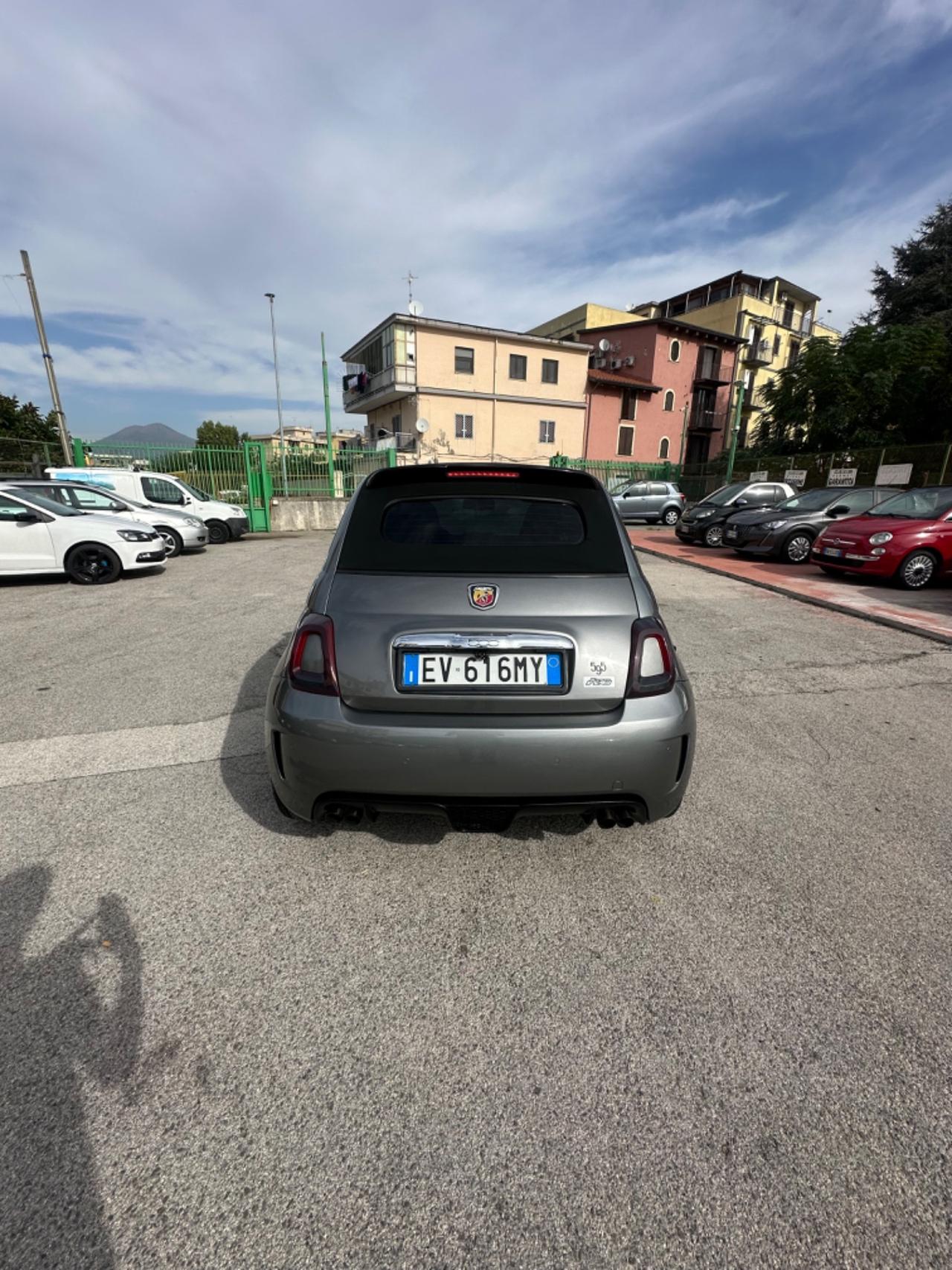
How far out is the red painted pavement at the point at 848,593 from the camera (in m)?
6.70

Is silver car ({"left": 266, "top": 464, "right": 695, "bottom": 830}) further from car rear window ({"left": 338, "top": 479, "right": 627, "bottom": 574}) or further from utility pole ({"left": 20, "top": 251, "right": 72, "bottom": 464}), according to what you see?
utility pole ({"left": 20, "top": 251, "right": 72, "bottom": 464})

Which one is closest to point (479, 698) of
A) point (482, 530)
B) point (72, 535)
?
point (482, 530)

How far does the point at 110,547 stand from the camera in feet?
27.9

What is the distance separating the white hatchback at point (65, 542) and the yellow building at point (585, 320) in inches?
1490

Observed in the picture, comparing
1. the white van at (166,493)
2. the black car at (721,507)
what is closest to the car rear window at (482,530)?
the white van at (166,493)

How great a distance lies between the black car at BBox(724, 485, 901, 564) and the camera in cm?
1145

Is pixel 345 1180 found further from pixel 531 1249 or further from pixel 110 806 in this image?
pixel 110 806

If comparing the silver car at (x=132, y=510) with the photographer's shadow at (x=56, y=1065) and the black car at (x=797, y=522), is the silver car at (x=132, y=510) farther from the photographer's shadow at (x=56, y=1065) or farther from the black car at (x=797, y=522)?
the black car at (x=797, y=522)

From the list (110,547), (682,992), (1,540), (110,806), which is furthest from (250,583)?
(682,992)

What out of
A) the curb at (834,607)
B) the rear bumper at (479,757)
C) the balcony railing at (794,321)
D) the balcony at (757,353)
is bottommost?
the curb at (834,607)

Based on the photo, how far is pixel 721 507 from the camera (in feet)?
47.5

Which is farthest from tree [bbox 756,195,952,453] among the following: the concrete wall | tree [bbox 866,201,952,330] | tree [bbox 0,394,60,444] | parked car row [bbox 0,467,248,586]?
tree [bbox 0,394,60,444]

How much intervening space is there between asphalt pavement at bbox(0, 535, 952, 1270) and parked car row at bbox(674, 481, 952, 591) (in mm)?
6956

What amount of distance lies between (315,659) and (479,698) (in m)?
0.63
